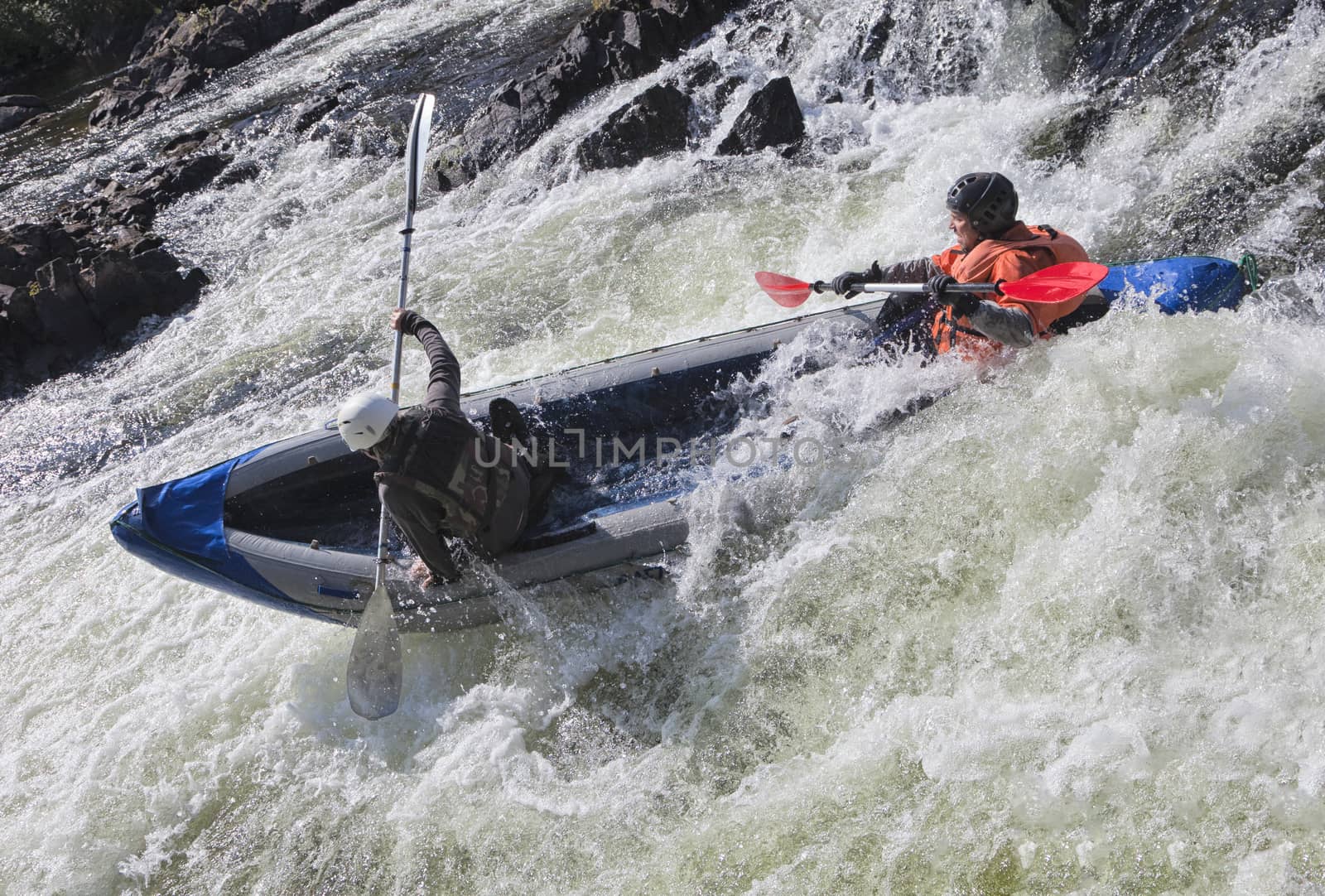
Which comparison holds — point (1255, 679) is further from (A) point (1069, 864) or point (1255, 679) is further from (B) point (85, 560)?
(B) point (85, 560)

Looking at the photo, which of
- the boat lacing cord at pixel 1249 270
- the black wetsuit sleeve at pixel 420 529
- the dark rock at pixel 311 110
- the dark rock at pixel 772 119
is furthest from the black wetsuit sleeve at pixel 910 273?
the dark rock at pixel 311 110

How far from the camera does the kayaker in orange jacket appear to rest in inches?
179

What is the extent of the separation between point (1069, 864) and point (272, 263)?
→ 9568 millimetres

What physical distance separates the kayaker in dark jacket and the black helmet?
8.11 feet

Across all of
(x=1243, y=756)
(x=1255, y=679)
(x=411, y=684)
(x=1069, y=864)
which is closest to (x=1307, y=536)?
(x=1255, y=679)

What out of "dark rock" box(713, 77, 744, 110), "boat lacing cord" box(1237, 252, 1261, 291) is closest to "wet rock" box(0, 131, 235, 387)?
"dark rock" box(713, 77, 744, 110)

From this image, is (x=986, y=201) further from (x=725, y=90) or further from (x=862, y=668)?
(x=725, y=90)

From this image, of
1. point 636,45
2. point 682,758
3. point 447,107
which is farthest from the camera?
point 447,107

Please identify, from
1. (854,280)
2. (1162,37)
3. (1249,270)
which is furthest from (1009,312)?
(1162,37)

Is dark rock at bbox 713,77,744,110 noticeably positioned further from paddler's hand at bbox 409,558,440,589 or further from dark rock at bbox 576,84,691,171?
paddler's hand at bbox 409,558,440,589

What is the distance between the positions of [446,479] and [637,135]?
21.8 ft

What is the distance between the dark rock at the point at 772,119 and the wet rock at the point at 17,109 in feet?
50.0

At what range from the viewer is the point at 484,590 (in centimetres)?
477

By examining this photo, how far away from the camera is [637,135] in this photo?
32.9ft
